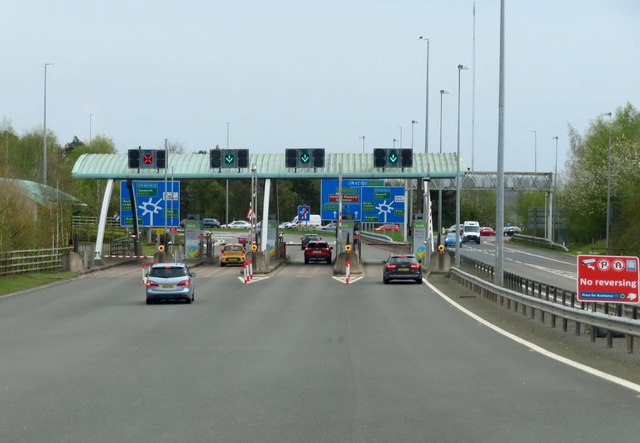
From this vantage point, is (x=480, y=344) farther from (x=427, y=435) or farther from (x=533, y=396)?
(x=427, y=435)

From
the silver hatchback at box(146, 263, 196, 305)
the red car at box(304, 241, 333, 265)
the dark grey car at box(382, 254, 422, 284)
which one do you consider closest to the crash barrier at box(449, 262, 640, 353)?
the dark grey car at box(382, 254, 422, 284)

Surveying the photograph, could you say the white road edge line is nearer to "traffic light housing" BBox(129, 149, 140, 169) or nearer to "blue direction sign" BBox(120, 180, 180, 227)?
"traffic light housing" BBox(129, 149, 140, 169)

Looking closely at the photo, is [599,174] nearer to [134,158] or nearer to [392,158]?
[392,158]

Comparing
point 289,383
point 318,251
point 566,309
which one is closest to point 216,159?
point 318,251

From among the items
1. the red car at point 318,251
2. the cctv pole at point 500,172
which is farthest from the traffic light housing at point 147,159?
the cctv pole at point 500,172

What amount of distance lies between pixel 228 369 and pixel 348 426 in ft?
19.8

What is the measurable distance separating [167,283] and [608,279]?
1771cm

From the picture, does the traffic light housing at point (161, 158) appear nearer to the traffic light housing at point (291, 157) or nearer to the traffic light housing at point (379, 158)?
the traffic light housing at point (291, 157)

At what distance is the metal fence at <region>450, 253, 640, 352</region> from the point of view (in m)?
19.1

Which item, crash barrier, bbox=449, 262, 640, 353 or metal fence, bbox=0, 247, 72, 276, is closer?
crash barrier, bbox=449, 262, 640, 353

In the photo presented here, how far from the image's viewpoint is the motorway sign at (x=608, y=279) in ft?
70.0

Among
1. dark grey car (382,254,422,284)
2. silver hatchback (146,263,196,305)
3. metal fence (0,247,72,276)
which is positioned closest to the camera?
silver hatchback (146,263,196,305)

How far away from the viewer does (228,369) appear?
55.2ft

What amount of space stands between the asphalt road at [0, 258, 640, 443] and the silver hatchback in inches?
173
